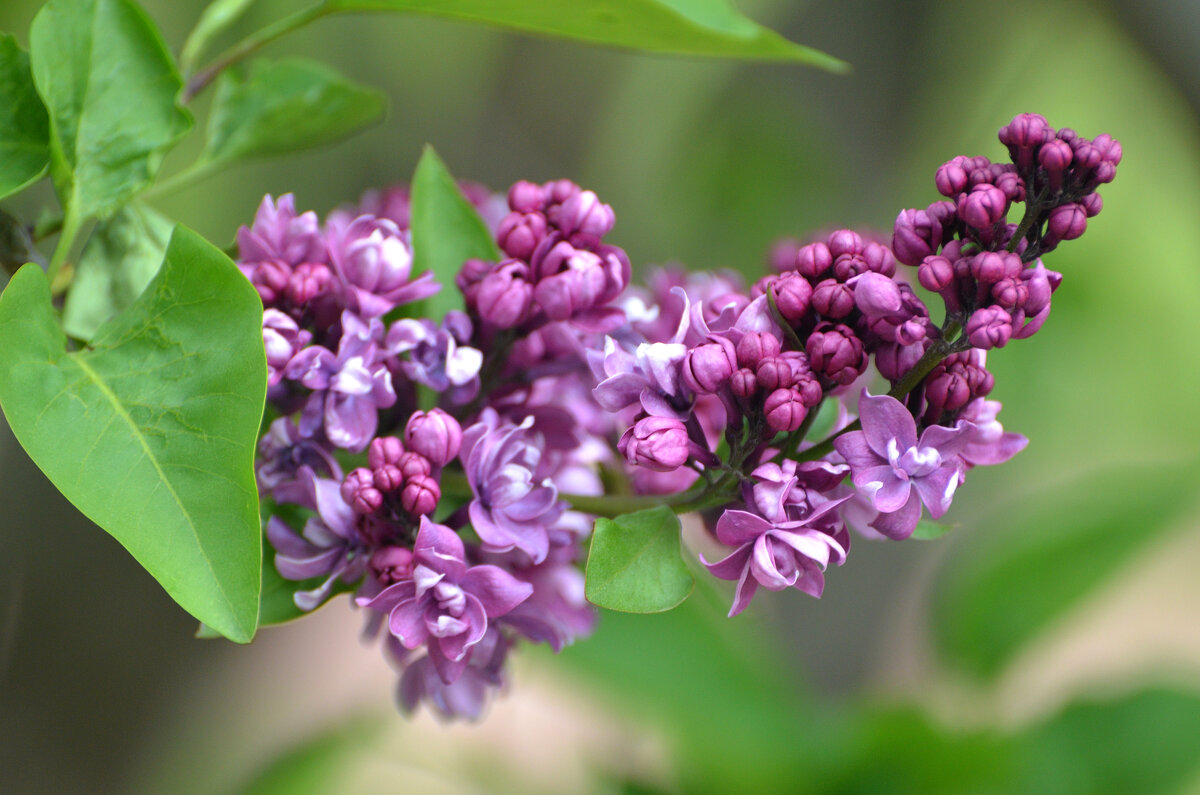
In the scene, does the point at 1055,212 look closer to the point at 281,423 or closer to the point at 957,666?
the point at 281,423

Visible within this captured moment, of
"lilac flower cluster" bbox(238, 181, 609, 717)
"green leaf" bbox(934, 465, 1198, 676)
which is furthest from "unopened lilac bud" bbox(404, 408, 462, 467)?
"green leaf" bbox(934, 465, 1198, 676)

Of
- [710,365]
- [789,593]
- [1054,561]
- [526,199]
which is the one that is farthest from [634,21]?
[789,593]

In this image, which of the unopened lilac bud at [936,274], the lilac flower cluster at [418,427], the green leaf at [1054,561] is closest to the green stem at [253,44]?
the lilac flower cluster at [418,427]

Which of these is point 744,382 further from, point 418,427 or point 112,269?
point 112,269

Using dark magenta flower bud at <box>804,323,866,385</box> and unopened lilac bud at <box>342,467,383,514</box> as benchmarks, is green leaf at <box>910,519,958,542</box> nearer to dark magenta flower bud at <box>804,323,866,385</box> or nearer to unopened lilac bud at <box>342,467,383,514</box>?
dark magenta flower bud at <box>804,323,866,385</box>

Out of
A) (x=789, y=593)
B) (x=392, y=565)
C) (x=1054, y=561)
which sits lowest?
(x=789, y=593)
